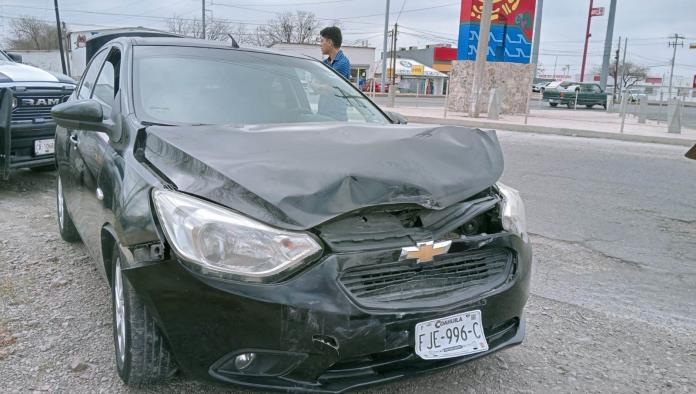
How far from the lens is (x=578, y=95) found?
36.3 m

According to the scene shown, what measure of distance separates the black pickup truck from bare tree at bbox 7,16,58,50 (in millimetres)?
76081

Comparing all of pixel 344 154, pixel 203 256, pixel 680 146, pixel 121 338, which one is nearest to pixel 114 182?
pixel 121 338

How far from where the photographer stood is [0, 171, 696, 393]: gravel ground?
8.55 ft

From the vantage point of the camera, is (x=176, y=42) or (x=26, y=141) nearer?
(x=176, y=42)

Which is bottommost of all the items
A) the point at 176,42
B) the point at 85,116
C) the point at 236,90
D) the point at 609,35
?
the point at 85,116

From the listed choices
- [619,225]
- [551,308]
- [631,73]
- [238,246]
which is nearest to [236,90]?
[238,246]

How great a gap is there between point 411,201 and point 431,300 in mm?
385

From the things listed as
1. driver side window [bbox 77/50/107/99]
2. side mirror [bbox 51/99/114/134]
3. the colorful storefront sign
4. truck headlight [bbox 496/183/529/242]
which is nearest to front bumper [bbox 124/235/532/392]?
truck headlight [bbox 496/183/529/242]

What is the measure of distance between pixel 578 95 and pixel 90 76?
36647mm

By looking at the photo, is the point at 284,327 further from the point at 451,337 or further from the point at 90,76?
the point at 90,76

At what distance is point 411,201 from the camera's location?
7.17 feet

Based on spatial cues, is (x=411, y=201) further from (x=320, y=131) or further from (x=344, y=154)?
(x=320, y=131)

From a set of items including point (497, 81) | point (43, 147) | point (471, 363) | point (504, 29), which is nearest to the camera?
point (471, 363)

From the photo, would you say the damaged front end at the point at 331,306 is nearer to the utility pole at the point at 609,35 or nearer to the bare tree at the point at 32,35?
the utility pole at the point at 609,35
